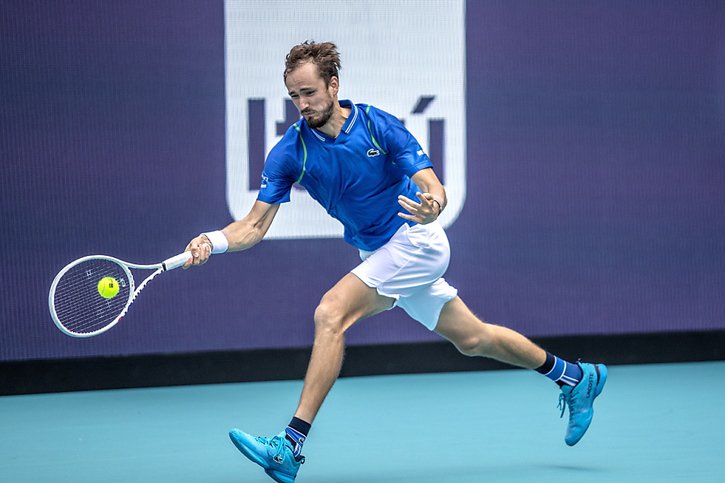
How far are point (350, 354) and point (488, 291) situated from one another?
76 centimetres

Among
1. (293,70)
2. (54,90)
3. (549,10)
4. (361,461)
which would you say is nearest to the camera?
(293,70)

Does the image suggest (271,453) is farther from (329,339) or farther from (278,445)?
(329,339)

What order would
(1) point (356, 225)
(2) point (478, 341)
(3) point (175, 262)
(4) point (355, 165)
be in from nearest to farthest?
(3) point (175, 262) < (4) point (355, 165) < (1) point (356, 225) < (2) point (478, 341)

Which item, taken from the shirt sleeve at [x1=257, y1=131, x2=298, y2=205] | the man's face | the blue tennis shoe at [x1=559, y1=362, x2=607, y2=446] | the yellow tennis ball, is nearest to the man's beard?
the man's face

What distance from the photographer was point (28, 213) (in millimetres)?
5215

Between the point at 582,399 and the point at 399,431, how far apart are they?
2.56ft

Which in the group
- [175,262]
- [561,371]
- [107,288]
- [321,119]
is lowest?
[561,371]

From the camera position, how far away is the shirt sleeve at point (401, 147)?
149 inches

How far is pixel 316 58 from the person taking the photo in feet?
12.2

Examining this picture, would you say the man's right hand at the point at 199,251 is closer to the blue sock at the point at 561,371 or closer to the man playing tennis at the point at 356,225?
the man playing tennis at the point at 356,225

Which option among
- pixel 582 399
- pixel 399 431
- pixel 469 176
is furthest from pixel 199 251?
pixel 469 176

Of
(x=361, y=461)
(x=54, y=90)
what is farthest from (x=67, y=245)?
(x=361, y=461)

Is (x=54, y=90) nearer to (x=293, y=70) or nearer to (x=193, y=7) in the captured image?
(x=193, y=7)

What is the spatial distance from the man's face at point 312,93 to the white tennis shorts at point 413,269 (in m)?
0.51
